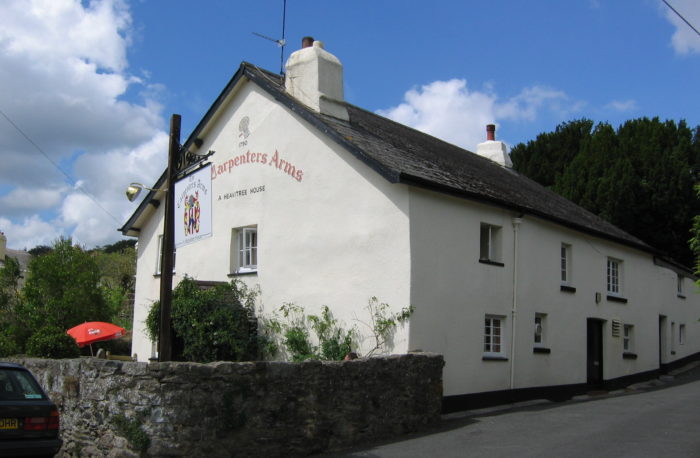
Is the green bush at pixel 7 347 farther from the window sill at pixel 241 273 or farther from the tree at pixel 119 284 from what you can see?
the window sill at pixel 241 273

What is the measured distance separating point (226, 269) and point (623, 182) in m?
23.7

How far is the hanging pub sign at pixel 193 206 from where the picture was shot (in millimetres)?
10461

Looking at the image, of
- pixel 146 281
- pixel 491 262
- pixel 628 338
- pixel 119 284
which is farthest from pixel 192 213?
pixel 119 284

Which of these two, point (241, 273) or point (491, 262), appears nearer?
point (491, 262)

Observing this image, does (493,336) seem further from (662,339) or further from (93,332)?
(662,339)

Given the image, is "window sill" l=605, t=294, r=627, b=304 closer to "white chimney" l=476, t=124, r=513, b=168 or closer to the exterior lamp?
"white chimney" l=476, t=124, r=513, b=168

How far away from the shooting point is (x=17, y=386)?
8.87 meters

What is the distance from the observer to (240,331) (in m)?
15.9

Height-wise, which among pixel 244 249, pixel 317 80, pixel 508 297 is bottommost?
pixel 508 297

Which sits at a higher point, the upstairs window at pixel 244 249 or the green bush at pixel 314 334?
the upstairs window at pixel 244 249

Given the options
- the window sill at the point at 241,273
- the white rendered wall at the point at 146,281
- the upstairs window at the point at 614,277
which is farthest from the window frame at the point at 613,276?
the white rendered wall at the point at 146,281

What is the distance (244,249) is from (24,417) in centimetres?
947

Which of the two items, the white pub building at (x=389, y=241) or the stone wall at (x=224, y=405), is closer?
the stone wall at (x=224, y=405)

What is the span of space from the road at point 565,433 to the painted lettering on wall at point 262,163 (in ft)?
21.9
